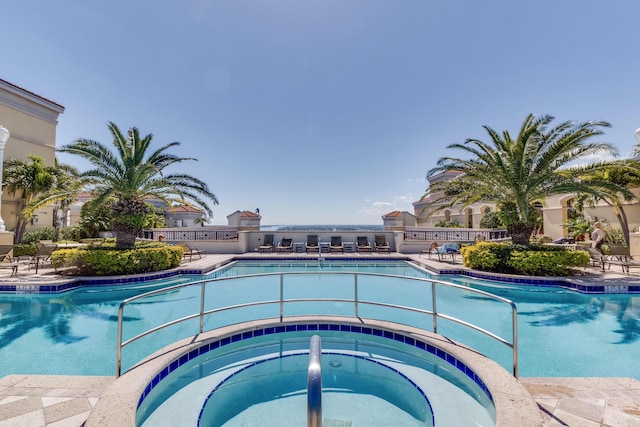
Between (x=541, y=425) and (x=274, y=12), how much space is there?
44.2 feet

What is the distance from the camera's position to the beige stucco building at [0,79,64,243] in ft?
53.9

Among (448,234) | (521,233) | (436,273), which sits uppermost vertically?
(521,233)

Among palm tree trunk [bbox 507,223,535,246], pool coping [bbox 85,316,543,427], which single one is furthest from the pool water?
palm tree trunk [bbox 507,223,535,246]

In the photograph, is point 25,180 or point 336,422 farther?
point 25,180

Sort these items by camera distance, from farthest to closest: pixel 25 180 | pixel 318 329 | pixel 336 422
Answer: pixel 25 180 < pixel 318 329 < pixel 336 422

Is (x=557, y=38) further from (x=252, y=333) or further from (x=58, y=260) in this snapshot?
(x=58, y=260)

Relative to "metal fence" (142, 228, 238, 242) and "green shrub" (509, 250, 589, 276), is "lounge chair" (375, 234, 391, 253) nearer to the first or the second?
"green shrub" (509, 250, 589, 276)

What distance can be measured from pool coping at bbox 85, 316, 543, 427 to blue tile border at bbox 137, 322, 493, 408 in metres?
0.04

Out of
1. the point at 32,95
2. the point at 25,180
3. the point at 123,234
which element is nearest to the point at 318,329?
the point at 123,234

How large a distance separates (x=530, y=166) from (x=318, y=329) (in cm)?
1005

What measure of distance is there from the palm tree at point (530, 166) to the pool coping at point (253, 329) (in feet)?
28.5

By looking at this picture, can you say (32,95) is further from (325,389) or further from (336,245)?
(325,389)

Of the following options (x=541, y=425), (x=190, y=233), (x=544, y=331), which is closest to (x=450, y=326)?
(x=544, y=331)

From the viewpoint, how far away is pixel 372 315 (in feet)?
20.7
